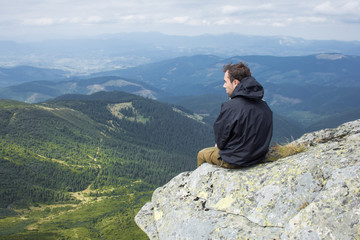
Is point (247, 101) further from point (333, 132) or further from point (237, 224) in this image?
point (333, 132)

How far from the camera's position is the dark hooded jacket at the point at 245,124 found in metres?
12.0

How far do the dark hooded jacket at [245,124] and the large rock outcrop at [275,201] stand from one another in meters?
1.03

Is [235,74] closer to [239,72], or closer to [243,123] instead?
[239,72]

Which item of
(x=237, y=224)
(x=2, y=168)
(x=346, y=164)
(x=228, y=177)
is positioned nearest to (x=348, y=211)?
(x=346, y=164)

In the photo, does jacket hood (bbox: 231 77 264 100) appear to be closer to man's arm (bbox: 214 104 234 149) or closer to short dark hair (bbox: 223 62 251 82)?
short dark hair (bbox: 223 62 251 82)

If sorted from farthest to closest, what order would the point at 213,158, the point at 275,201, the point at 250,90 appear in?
the point at 213,158 → the point at 250,90 → the point at 275,201

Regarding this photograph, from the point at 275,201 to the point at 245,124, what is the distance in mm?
3416

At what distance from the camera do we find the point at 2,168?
536 ft

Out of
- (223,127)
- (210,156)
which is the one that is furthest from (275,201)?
(210,156)

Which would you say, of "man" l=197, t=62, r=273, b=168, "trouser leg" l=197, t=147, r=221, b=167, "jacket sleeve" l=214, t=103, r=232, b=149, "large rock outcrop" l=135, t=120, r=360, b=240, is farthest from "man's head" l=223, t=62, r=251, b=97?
"large rock outcrop" l=135, t=120, r=360, b=240

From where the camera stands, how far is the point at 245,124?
1200cm

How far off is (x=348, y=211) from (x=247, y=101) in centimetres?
573

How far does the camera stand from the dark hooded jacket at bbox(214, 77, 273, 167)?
12016 mm

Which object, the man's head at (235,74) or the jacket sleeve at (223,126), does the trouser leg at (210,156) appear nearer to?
the jacket sleeve at (223,126)
